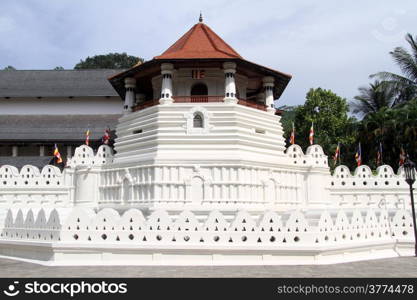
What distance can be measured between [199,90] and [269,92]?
3895mm

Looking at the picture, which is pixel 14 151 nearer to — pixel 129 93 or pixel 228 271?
pixel 129 93

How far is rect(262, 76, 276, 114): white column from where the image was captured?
2378 centimetres

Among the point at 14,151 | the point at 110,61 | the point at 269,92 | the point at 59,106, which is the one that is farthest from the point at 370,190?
the point at 110,61

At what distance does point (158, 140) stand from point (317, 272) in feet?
38.5

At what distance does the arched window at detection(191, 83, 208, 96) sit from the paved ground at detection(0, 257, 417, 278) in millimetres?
12481

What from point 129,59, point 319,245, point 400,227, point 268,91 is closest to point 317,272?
point 319,245

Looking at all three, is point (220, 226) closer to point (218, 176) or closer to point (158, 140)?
point (218, 176)

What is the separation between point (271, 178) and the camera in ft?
70.4

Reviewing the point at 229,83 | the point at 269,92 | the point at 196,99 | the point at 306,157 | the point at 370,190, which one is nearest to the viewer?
the point at 229,83

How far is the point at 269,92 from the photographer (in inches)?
945

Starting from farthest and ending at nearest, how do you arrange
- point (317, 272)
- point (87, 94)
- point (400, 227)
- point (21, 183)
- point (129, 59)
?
point (129, 59) < point (87, 94) < point (21, 183) < point (400, 227) < point (317, 272)

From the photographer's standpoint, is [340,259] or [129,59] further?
[129,59]

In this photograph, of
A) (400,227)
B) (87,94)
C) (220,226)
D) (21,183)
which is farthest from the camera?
(87,94)

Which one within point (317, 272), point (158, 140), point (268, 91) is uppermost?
point (268, 91)
